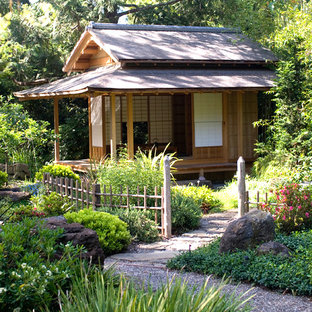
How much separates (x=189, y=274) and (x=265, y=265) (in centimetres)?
96

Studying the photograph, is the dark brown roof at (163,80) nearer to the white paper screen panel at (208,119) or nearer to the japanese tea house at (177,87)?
the japanese tea house at (177,87)

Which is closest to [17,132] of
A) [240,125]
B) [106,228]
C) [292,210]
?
[240,125]

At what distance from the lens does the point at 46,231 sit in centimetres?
496

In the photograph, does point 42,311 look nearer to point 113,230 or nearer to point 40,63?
point 113,230

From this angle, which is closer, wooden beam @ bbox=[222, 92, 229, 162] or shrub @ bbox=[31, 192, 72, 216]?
shrub @ bbox=[31, 192, 72, 216]

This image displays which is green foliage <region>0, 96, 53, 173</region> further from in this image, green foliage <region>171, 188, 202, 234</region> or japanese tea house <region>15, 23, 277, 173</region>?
green foliage <region>171, 188, 202, 234</region>

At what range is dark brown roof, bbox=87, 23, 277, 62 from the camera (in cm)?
1570

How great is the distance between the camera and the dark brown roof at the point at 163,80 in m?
13.3

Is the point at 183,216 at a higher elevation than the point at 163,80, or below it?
below

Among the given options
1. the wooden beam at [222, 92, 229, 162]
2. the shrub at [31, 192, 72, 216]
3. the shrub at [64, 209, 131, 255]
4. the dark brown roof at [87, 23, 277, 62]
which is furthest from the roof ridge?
the shrub at [64, 209, 131, 255]

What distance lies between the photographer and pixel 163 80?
1423 cm

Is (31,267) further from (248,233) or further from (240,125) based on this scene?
(240,125)

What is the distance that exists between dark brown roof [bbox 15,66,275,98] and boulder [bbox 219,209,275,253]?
6.86m

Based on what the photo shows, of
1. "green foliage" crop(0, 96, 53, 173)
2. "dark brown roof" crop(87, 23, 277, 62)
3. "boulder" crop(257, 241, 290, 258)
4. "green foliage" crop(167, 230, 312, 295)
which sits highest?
"dark brown roof" crop(87, 23, 277, 62)
